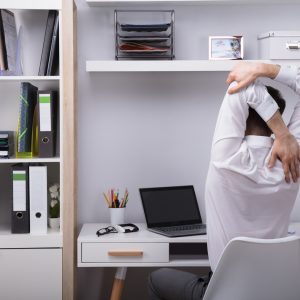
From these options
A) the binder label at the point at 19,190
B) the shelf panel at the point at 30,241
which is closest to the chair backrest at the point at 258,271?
the shelf panel at the point at 30,241

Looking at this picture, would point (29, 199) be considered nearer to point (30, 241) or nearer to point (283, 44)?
point (30, 241)

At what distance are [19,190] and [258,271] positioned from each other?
140 centimetres

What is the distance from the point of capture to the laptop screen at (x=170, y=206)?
290 cm

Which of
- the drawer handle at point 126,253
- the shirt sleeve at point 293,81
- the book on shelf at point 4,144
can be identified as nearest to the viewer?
the shirt sleeve at point 293,81

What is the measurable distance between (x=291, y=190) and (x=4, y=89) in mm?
1761

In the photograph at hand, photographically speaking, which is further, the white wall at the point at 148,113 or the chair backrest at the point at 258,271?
the white wall at the point at 148,113

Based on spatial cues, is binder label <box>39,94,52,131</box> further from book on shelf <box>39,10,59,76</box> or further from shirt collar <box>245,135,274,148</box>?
shirt collar <box>245,135,274,148</box>

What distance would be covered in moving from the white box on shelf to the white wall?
230mm

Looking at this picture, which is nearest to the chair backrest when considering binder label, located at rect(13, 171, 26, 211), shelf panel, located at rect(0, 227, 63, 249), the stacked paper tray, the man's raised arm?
the man's raised arm

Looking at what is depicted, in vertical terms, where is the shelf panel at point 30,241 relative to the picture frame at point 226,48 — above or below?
below

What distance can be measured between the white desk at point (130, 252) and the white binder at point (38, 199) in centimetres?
22

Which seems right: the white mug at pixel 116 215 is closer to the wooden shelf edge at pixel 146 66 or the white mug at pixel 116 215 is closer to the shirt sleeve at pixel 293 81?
the wooden shelf edge at pixel 146 66

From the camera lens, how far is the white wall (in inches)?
120

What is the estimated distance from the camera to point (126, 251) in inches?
106
